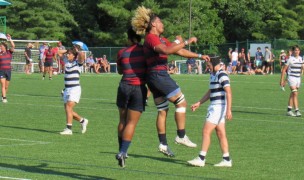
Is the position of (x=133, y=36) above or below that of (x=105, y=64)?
above

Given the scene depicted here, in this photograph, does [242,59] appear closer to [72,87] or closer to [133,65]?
[72,87]

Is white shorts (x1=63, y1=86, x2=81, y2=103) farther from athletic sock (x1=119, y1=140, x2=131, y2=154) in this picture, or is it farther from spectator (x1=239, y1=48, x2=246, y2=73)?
spectator (x1=239, y1=48, x2=246, y2=73)

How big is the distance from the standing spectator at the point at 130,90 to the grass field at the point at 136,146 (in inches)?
24.7

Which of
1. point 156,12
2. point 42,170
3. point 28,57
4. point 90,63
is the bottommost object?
point 90,63

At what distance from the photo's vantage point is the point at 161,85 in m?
13.2

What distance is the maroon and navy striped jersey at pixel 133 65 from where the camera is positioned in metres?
11.7

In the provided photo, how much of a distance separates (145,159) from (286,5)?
64409 millimetres

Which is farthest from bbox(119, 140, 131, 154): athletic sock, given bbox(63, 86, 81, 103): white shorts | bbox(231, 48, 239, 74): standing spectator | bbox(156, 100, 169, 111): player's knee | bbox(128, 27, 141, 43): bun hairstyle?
bbox(231, 48, 239, 74): standing spectator

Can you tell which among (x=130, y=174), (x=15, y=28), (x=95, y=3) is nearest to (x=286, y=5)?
(x=95, y=3)

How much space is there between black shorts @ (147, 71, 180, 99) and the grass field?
1.11m

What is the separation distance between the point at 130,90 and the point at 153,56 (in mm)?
1021

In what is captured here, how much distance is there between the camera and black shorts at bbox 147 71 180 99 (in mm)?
13016

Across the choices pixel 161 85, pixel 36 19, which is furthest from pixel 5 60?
pixel 36 19

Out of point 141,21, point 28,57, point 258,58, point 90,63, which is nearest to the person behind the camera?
point 141,21
